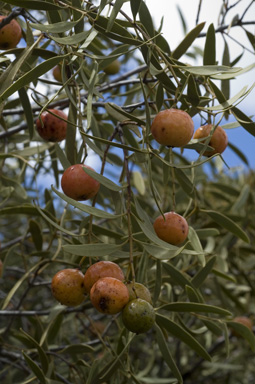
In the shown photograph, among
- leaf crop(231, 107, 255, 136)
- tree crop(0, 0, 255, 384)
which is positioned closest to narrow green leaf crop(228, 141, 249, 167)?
tree crop(0, 0, 255, 384)

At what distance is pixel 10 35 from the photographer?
4.23 feet

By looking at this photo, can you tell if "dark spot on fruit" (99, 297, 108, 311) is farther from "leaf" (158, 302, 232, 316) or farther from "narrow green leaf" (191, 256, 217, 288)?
"narrow green leaf" (191, 256, 217, 288)

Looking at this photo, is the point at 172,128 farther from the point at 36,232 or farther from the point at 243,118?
the point at 36,232

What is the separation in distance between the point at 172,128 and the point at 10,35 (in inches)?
22.2

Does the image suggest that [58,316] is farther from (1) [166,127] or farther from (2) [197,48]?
(2) [197,48]

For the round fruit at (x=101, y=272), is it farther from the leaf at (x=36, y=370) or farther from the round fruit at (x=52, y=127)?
the round fruit at (x=52, y=127)

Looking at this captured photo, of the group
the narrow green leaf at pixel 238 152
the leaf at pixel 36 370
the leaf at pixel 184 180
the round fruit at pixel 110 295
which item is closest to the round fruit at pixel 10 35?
the leaf at pixel 184 180

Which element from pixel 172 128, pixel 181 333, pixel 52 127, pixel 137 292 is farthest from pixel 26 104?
pixel 181 333

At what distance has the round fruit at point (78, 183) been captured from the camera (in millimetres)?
1048

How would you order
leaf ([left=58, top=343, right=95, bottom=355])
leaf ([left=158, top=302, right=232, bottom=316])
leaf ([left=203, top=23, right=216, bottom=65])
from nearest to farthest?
leaf ([left=158, top=302, right=232, bottom=316]), leaf ([left=203, top=23, right=216, bottom=65]), leaf ([left=58, top=343, right=95, bottom=355])

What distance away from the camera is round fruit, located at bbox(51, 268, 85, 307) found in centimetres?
110

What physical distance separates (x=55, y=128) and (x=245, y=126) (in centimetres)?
55

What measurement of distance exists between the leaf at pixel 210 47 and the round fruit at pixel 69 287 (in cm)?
65

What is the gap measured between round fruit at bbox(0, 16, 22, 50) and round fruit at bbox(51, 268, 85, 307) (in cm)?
61
